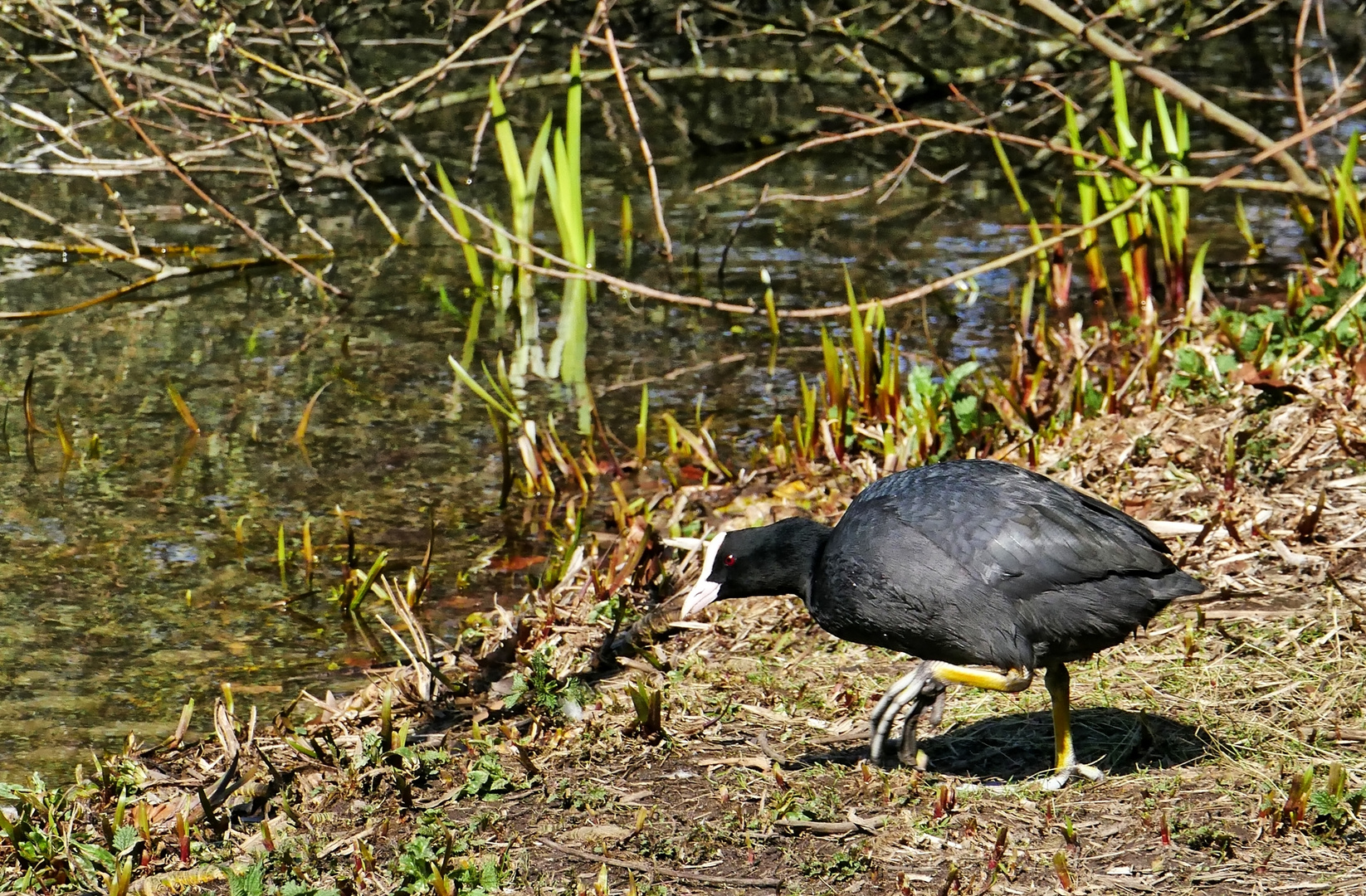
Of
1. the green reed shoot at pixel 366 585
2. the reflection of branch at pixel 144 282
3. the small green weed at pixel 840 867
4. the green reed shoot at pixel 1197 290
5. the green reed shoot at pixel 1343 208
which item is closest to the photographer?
the small green weed at pixel 840 867

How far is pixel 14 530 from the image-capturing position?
5.28m

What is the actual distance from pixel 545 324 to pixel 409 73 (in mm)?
5057

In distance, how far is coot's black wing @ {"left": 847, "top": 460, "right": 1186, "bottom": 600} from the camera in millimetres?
3160

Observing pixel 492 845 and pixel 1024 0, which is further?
pixel 1024 0

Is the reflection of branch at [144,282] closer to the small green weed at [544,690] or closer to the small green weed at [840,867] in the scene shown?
the small green weed at [544,690]

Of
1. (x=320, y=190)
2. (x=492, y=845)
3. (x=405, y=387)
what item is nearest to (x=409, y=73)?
(x=320, y=190)

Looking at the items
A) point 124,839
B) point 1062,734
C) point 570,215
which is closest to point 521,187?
point 570,215

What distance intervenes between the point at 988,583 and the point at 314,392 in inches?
168

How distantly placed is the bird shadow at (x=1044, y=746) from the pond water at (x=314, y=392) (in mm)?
1673

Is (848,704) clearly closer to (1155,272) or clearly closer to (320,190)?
(1155,272)

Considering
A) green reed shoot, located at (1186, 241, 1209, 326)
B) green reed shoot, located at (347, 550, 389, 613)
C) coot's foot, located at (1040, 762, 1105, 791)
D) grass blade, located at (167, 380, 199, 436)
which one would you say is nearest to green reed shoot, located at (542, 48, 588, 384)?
grass blade, located at (167, 380, 199, 436)

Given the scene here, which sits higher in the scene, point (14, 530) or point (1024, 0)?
point (1024, 0)

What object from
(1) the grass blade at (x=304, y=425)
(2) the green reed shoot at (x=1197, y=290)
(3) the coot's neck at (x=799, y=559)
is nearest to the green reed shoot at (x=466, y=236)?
(1) the grass blade at (x=304, y=425)

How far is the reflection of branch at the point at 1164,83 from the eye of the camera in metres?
6.68
